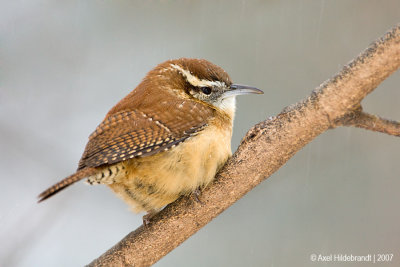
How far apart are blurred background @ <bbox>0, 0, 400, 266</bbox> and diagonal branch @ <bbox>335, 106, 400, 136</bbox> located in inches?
76.1

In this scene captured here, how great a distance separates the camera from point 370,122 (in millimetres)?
2279

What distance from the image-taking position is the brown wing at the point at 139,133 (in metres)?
2.66

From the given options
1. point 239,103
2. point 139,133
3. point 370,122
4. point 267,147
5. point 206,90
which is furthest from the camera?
point 239,103

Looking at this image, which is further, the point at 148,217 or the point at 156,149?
the point at 148,217

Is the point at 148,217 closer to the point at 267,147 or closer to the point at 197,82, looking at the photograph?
the point at 267,147

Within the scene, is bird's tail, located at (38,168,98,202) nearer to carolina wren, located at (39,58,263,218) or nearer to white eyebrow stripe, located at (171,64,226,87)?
carolina wren, located at (39,58,263,218)

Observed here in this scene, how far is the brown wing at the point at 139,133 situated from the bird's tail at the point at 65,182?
1.8 inches

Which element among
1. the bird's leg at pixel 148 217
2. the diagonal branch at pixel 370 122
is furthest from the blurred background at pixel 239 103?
the diagonal branch at pixel 370 122

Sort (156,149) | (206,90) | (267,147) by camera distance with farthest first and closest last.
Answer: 1. (206,90)
2. (156,149)
3. (267,147)

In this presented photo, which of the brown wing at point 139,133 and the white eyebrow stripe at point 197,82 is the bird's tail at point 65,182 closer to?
the brown wing at point 139,133

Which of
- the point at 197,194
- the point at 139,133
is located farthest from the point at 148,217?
the point at 139,133

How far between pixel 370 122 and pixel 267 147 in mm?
560

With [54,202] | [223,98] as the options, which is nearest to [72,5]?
[54,202]

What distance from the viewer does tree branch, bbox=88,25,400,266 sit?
7.25 feet
